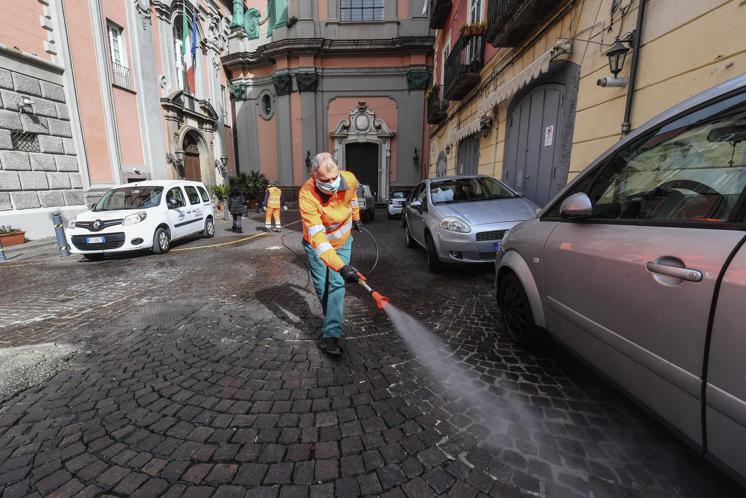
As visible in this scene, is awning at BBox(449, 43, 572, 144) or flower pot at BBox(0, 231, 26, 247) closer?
awning at BBox(449, 43, 572, 144)

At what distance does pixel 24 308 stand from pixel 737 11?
8.99 meters

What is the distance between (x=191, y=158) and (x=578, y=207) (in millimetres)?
21791

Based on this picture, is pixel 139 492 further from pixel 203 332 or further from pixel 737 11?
pixel 737 11

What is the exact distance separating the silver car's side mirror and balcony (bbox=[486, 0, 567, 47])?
650 cm

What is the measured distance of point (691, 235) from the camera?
1527mm

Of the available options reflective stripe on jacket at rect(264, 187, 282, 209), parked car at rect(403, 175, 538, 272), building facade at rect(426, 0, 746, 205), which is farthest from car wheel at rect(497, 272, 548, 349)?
reflective stripe on jacket at rect(264, 187, 282, 209)

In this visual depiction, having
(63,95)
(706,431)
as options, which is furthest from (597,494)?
(63,95)

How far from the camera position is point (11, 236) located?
30.5 feet

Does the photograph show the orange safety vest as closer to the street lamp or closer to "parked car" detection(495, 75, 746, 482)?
the street lamp

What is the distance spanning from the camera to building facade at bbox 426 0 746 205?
401 cm

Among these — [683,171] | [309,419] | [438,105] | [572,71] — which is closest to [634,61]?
[572,71]

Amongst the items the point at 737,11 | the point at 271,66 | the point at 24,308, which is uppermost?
the point at 271,66

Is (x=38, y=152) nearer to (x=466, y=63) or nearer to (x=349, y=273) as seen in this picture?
(x=349, y=273)

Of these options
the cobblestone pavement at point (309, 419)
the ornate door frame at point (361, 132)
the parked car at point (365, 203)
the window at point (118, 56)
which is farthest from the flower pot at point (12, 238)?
the ornate door frame at point (361, 132)
